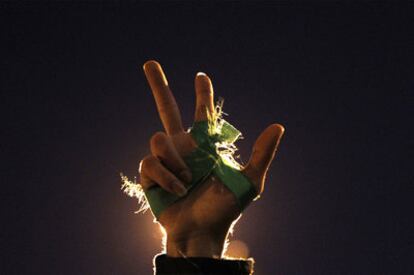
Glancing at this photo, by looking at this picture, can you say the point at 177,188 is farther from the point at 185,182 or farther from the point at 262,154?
the point at 262,154

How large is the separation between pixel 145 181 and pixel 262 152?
314mm

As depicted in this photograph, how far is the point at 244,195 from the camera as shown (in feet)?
5.09

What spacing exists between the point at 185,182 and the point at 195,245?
16cm

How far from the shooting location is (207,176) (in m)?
1.56

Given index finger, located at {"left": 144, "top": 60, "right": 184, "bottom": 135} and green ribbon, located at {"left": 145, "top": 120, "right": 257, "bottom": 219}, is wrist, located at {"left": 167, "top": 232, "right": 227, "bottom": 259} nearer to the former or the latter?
green ribbon, located at {"left": 145, "top": 120, "right": 257, "bottom": 219}

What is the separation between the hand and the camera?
1.46 meters

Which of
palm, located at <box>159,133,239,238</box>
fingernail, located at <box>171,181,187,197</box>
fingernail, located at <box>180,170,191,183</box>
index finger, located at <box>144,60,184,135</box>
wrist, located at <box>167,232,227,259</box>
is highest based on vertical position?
index finger, located at <box>144,60,184,135</box>

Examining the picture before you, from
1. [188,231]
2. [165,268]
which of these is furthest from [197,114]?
[165,268]

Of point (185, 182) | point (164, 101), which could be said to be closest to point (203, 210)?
point (185, 182)

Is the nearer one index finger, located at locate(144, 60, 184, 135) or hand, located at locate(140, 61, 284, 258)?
hand, located at locate(140, 61, 284, 258)

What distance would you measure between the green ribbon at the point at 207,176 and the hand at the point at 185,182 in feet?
0.04

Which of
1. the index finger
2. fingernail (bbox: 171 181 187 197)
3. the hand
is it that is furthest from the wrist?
the index finger

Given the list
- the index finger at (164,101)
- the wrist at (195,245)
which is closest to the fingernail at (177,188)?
the wrist at (195,245)

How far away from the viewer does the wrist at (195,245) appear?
1.47m
